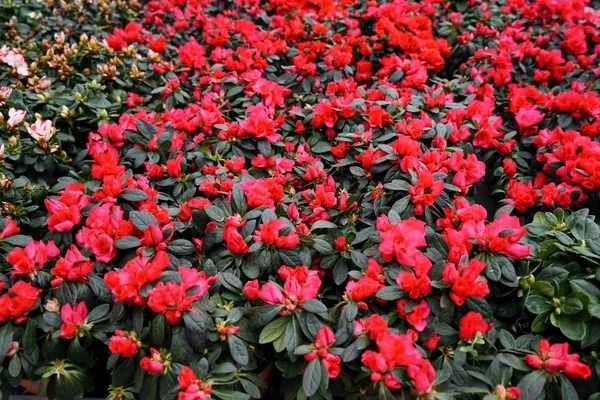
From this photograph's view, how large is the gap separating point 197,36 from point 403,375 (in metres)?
2.44

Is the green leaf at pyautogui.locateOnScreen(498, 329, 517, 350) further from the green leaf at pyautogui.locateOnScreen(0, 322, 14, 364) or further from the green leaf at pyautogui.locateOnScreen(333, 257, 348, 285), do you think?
the green leaf at pyautogui.locateOnScreen(0, 322, 14, 364)

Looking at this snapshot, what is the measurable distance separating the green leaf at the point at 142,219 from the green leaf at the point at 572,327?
116cm

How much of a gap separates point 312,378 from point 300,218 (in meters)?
0.59

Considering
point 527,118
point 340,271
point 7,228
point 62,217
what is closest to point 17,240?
point 7,228

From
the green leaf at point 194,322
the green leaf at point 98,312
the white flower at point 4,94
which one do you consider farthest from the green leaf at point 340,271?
the white flower at point 4,94

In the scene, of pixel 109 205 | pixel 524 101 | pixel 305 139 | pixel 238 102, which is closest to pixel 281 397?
pixel 109 205

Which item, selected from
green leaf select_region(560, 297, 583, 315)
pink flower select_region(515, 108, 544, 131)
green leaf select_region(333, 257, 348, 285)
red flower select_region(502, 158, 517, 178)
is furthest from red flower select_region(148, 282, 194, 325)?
pink flower select_region(515, 108, 544, 131)

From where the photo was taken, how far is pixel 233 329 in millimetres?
1200

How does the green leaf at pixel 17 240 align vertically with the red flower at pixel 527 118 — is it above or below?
below

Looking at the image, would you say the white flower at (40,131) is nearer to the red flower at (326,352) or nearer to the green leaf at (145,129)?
the green leaf at (145,129)

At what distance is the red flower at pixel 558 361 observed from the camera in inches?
42.3

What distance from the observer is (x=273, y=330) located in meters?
1.21

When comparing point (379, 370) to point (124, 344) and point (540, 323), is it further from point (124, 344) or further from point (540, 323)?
point (124, 344)

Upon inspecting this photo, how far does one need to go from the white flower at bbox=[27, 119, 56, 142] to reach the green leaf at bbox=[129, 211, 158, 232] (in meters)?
0.73
